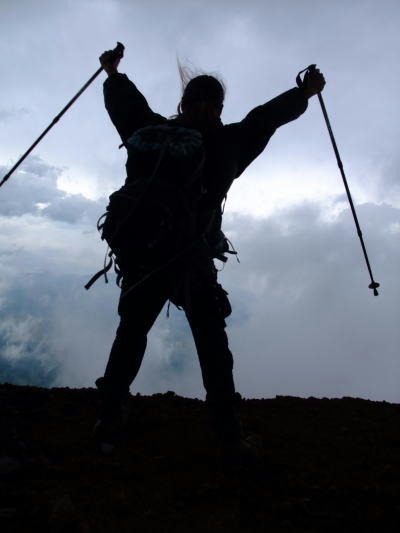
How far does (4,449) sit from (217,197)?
10.9ft

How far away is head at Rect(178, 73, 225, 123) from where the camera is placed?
459cm

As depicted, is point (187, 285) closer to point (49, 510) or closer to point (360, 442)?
point (49, 510)

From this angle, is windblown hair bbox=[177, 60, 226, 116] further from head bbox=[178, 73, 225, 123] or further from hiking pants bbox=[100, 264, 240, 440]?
hiking pants bbox=[100, 264, 240, 440]

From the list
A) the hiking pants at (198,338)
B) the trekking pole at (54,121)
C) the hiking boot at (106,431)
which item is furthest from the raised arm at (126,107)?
the hiking boot at (106,431)

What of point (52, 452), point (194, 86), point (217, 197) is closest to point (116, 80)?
point (194, 86)

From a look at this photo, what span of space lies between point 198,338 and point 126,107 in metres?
2.61

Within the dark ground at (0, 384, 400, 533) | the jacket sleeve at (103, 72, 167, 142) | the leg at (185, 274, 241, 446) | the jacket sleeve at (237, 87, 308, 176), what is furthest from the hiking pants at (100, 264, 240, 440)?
the jacket sleeve at (103, 72, 167, 142)

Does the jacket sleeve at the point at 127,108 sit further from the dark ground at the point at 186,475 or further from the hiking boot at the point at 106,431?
the dark ground at the point at 186,475

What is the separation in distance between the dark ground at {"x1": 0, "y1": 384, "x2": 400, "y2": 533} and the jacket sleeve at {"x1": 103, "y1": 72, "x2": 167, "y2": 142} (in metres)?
3.43

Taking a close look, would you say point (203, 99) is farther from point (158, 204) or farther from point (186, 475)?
point (186, 475)

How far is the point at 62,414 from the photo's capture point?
19.0 feet

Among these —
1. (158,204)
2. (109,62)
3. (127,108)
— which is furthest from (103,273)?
(109,62)

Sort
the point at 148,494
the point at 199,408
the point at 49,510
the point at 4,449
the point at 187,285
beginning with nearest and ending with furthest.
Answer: the point at 49,510 < the point at 148,494 < the point at 187,285 < the point at 4,449 < the point at 199,408

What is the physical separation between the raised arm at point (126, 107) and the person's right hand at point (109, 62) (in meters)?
0.29
